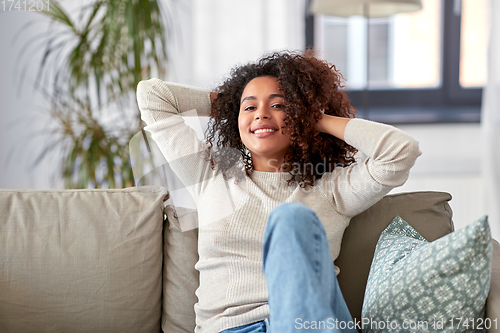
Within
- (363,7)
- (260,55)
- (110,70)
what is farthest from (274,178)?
(260,55)

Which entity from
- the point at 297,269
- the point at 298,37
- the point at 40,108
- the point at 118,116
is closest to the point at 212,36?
the point at 298,37

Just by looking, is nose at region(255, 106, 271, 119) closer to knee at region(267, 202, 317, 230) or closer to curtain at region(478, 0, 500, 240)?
knee at region(267, 202, 317, 230)

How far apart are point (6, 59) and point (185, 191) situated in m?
1.75

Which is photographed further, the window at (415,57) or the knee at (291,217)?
the window at (415,57)

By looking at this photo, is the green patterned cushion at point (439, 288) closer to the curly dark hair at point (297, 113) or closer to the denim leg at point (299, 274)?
the denim leg at point (299, 274)

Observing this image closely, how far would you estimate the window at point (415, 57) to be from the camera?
268 cm

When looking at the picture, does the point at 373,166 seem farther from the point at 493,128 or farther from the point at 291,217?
the point at 493,128

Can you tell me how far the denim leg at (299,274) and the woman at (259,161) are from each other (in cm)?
16

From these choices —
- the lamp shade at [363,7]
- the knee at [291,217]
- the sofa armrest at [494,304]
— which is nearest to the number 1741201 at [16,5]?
the lamp shade at [363,7]

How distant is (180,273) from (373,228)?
1.73ft

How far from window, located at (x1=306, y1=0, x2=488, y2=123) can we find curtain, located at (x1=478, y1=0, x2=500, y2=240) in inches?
14.2

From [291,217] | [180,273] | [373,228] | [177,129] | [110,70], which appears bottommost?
[180,273]

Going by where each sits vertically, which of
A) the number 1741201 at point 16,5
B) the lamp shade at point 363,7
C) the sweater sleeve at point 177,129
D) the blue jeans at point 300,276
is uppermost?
the number 1741201 at point 16,5

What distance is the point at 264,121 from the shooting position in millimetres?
1152
